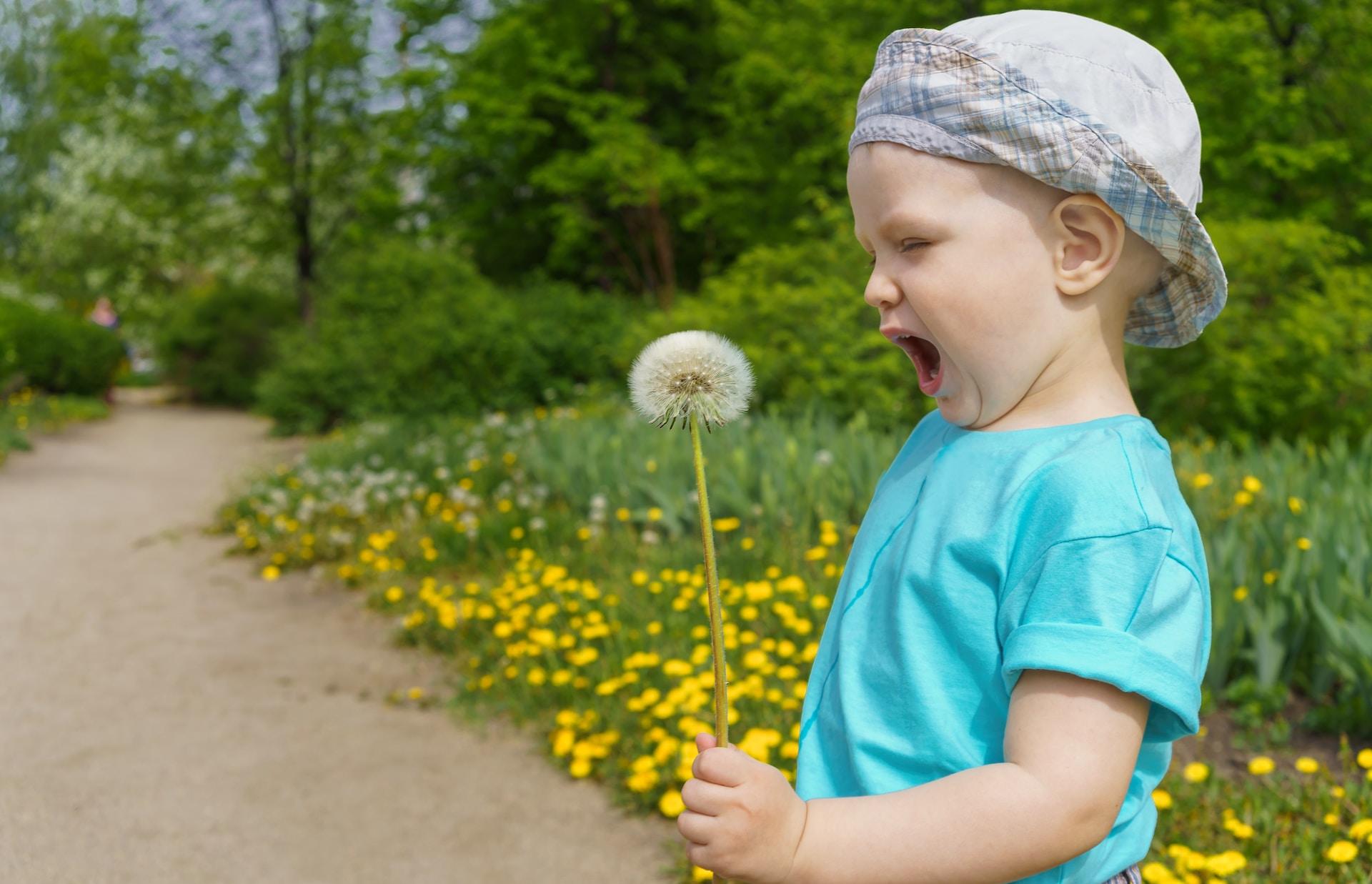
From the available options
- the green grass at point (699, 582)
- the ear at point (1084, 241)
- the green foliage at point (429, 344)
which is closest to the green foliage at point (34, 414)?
the green foliage at point (429, 344)

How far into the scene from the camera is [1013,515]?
3.33ft

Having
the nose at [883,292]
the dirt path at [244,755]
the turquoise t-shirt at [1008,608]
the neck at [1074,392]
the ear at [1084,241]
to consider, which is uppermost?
the ear at [1084,241]

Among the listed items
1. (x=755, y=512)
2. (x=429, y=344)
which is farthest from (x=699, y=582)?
(x=429, y=344)

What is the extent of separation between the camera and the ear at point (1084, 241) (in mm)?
1023

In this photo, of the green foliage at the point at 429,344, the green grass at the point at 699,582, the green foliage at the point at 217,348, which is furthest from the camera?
the green foliage at the point at 217,348

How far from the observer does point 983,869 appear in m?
0.95

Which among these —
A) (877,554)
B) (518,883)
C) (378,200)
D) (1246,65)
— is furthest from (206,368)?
(877,554)

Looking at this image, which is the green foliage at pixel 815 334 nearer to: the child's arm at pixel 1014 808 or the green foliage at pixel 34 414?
the child's arm at pixel 1014 808

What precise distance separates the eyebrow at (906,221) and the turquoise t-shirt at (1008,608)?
0.22m

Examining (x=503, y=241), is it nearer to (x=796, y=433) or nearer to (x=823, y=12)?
(x=823, y=12)

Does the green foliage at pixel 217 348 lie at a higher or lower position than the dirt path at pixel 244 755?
higher

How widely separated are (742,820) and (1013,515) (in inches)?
14.5

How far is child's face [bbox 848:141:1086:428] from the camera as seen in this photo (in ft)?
3.36

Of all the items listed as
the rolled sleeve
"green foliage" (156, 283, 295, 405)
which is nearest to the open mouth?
the rolled sleeve
